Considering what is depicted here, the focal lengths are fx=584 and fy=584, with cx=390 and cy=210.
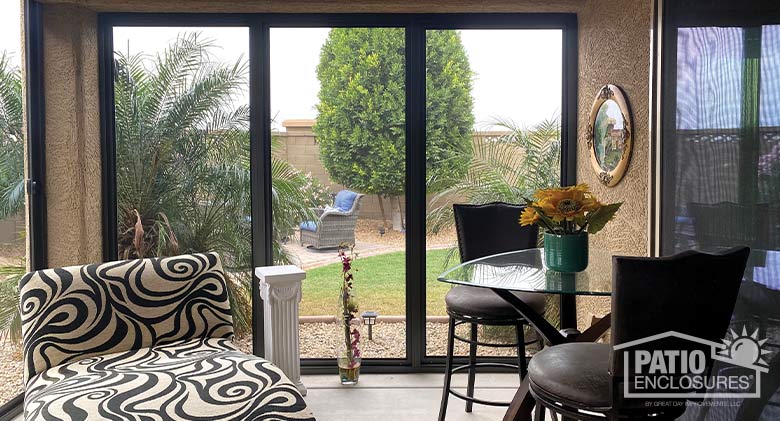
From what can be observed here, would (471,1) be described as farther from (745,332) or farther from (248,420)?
(248,420)

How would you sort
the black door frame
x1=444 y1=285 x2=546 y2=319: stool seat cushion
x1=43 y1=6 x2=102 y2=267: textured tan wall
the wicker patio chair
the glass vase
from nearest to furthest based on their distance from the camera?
1. x1=444 y1=285 x2=546 y2=319: stool seat cushion
2. x1=43 y1=6 x2=102 y2=267: textured tan wall
3. the glass vase
4. the black door frame
5. the wicker patio chair

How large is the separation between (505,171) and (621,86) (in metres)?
0.95

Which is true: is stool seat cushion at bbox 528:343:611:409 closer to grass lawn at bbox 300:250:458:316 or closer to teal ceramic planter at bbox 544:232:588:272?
teal ceramic planter at bbox 544:232:588:272

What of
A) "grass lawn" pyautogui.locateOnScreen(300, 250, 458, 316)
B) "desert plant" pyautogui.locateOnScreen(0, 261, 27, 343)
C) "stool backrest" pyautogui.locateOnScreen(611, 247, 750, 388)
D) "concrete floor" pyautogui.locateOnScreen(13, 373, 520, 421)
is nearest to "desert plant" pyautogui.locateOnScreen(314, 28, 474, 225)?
"grass lawn" pyautogui.locateOnScreen(300, 250, 458, 316)

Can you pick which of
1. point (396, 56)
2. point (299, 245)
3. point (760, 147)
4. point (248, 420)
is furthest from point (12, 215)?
point (760, 147)

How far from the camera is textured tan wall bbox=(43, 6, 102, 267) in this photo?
3.50 meters

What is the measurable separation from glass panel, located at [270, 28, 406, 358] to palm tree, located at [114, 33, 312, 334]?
264mm

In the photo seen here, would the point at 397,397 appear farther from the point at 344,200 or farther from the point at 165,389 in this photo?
the point at 165,389

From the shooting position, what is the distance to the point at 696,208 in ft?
7.88

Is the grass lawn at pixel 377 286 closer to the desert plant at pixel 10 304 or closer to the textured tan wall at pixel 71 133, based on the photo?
the textured tan wall at pixel 71 133

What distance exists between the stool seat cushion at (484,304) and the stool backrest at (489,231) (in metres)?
0.32

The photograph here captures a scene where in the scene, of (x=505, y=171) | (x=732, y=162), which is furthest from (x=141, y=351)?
(x=732, y=162)

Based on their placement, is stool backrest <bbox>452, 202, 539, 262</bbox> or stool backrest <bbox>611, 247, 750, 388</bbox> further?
stool backrest <bbox>452, 202, 539, 262</bbox>

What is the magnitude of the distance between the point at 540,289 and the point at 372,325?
1.97 meters
